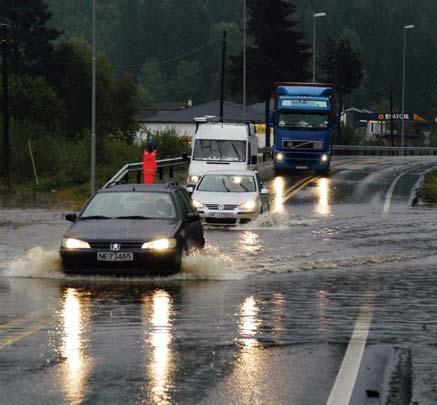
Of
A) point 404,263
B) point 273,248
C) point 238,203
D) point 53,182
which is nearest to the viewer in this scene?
point 404,263

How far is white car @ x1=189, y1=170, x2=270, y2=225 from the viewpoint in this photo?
1158 inches

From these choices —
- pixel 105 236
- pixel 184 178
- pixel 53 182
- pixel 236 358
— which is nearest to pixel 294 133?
pixel 184 178

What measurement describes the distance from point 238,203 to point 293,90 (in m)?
21.5

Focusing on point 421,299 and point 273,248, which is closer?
point 421,299

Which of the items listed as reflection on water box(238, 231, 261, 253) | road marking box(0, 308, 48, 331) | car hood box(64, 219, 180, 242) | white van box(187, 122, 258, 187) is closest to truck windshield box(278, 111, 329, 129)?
white van box(187, 122, 258, 187)

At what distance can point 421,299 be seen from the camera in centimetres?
1571

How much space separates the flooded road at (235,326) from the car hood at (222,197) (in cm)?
352

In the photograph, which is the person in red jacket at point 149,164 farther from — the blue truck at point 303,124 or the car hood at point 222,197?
the blue truck at point 303,124

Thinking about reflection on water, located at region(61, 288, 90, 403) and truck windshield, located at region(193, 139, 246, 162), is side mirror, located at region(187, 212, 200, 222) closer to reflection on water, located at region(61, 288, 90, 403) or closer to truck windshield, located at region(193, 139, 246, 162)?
reflection on water, located at region(61, 288, 90, 403)

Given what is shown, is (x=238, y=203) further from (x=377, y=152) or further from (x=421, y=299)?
(x=377, y=152)

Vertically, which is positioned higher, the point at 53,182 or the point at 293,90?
the point at 293,90

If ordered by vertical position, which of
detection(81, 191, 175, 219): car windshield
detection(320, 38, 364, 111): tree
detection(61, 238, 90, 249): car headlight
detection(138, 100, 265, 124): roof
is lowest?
detection(138, 100, 265, 124): roof

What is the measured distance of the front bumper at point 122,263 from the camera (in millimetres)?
17344

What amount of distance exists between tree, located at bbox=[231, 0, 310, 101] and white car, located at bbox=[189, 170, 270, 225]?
7931cm
